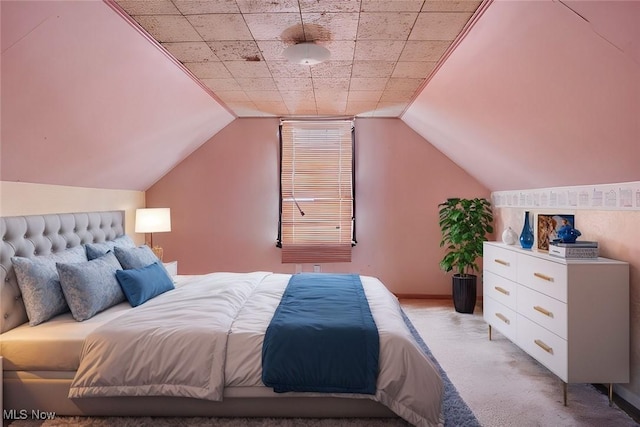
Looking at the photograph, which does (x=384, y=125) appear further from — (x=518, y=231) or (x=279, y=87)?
(x=518, y=231)

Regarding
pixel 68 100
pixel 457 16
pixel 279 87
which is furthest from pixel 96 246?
pixel 457 16

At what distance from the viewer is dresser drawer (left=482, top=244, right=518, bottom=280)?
302cm

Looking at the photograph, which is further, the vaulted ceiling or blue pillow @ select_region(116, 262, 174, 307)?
blue pillow @ select_region(116, 262, 174, 307)

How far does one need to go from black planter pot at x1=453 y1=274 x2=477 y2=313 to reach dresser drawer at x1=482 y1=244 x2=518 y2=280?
72cm

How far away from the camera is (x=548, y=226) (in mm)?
3160

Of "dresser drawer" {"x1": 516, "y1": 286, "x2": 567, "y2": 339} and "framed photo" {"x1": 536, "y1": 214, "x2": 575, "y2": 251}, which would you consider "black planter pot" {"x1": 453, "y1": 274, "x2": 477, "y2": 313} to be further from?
"dresser drawer" {"x1": 516, "y1": 286, "x2": 567, "y2": 339}

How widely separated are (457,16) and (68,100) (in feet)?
8.26

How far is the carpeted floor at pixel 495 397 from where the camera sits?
6.83 ft

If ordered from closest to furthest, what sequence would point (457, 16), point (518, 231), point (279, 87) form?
point (457, 16), point (279, 87), point (518, 231)

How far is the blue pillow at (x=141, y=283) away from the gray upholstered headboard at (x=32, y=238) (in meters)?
0.58

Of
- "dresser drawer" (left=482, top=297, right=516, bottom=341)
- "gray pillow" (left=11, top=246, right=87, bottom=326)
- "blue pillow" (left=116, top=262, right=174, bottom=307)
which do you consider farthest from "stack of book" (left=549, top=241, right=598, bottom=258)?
"gray pillow" (left=11, top=246, right=87, bottom=326)

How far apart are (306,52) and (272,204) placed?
253cm

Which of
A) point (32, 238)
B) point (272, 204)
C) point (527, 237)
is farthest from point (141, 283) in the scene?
point (527, 237)

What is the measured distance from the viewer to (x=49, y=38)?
1943 mm
